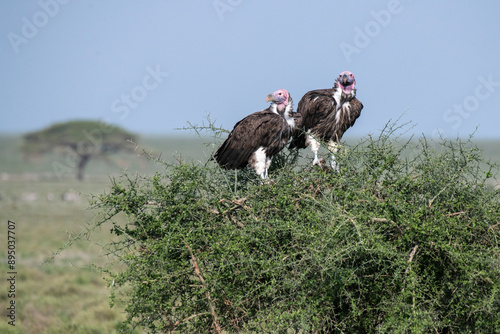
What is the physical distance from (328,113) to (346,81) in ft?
1.25

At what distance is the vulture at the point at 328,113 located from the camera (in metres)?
6.46

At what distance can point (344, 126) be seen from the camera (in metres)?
6.64

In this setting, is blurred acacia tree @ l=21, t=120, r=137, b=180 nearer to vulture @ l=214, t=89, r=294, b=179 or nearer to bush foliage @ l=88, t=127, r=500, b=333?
vulture @ l=214, t=89, r=294, b=179

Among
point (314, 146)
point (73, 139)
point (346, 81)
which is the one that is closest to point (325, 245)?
point (314, 146)

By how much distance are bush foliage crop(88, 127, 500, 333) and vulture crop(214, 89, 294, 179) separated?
730 mm

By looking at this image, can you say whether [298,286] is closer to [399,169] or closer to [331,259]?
[331,259]

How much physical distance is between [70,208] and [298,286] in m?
41.4

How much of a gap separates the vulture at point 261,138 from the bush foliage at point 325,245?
0.73 m

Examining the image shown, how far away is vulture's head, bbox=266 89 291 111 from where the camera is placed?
248 inches

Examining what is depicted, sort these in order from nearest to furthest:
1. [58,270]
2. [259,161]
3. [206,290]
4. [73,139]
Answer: [206,290] → [259,161] → [58,270] → [73,139]

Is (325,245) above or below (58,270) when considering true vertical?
below

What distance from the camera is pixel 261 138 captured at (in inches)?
239

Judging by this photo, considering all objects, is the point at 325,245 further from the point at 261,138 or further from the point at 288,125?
the point at 288,125

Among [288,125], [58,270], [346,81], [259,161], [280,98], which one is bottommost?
[259,161]
